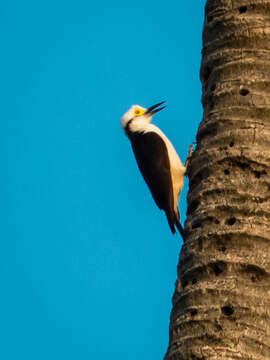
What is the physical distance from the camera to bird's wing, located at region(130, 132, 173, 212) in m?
6.87

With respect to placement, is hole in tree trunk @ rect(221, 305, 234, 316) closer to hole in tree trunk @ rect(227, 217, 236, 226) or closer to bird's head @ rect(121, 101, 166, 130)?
hole in tree trunk @ rect(227, 217, 236, 226)

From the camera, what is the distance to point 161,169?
6992 mm

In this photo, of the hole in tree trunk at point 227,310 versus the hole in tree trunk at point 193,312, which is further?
the hole in tree trunk at point 193,312

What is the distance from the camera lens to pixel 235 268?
3.32m

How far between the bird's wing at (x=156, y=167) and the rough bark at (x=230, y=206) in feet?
7.75

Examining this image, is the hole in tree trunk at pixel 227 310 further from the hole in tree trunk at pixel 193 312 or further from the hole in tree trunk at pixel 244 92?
the hole in tree trunk at pixel 244 92

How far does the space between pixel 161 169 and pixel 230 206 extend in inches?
135

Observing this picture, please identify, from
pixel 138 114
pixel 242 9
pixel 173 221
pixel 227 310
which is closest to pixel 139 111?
pixel 138 114

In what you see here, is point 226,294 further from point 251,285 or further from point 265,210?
point 265,210

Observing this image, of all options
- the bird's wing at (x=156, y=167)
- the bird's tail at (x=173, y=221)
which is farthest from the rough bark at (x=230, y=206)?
the bird's wing at (x=156, y=167)

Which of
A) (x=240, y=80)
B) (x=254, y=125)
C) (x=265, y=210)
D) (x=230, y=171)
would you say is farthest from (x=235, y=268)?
(x=240, y=80)

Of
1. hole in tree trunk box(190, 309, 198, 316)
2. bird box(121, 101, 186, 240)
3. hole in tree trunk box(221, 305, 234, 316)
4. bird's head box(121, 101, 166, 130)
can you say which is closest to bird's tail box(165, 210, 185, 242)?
bird box(121, 101, 186, 240)

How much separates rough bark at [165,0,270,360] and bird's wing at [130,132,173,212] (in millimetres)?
2361

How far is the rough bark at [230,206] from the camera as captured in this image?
3170mm
